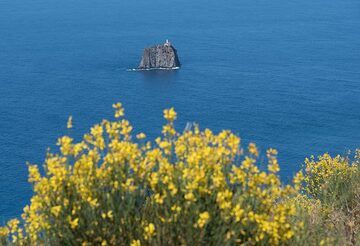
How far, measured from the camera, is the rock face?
146500mm

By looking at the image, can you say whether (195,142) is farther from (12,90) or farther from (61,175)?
(12,90)

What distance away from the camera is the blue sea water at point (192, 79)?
99.8 meters

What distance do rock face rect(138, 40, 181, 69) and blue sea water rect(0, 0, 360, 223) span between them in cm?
222

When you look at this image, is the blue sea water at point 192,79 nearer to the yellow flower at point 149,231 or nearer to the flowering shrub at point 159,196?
the flowering shrub at point 159,196

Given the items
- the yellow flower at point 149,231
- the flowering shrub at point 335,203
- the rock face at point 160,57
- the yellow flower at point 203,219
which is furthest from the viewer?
the rock face at point 160,57

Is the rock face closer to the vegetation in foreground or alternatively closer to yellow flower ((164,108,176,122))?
the vegetation in foreground

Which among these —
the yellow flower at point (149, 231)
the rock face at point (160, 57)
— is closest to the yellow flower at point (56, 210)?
the yellow flower at point (149, 231)

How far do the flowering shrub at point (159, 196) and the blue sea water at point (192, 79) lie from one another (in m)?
71.5

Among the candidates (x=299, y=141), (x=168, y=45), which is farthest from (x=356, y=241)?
(x=168, y=45)

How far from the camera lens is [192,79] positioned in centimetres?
13475

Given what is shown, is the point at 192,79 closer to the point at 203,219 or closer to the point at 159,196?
the point at 159,196

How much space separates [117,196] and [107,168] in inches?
20.1

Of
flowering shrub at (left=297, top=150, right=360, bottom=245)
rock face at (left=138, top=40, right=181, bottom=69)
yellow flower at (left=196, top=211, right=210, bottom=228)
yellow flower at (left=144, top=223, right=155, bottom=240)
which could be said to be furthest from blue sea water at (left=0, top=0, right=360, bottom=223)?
yellow flower at (left=196, top=211, right=210, bottom=228)

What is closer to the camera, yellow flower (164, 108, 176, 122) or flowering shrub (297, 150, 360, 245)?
yellow flower (164, 108, 176, 122)
